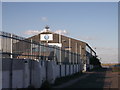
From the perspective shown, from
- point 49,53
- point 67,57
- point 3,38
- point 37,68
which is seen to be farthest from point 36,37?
point 3,38

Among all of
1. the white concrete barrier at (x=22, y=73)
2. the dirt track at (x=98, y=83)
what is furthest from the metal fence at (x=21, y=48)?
the dirt track at (x=98, y=83)

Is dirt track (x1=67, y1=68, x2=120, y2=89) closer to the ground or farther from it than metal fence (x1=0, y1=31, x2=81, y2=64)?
closer to the ground

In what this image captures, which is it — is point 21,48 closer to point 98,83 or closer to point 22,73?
point 22,73

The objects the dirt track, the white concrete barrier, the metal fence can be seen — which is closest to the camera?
the white concrete barrier

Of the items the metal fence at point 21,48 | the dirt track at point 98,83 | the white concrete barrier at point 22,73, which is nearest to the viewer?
the white concrete barrier at point 22,73

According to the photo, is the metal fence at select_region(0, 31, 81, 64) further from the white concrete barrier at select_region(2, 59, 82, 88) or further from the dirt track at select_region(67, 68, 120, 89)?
the dirt track at select_region(67, 68, 120, 89)

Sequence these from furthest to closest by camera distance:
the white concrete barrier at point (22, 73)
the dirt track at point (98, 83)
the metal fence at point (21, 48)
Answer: the dirt track at point (98, 83) < the metal fence at point (21, 48) < the white concrete barrier at point (22, 73)

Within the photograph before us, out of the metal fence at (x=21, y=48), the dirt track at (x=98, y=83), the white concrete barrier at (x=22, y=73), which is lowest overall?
the dirt track at (x=98, y=83)

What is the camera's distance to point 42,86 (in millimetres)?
24266

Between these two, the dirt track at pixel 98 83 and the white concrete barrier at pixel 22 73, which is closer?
the white concrete barrier at pixel 22 73

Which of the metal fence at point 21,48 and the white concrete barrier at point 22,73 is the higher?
the metal fence at point 21,48

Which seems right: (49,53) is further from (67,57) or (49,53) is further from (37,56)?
(67,57)

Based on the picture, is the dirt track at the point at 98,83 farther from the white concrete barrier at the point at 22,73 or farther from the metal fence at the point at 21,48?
the metal fence at the point at 21,48

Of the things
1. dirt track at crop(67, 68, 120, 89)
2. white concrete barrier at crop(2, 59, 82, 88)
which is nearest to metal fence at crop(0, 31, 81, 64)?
white concrete barrier at crop(2, 59, 82, 88)
